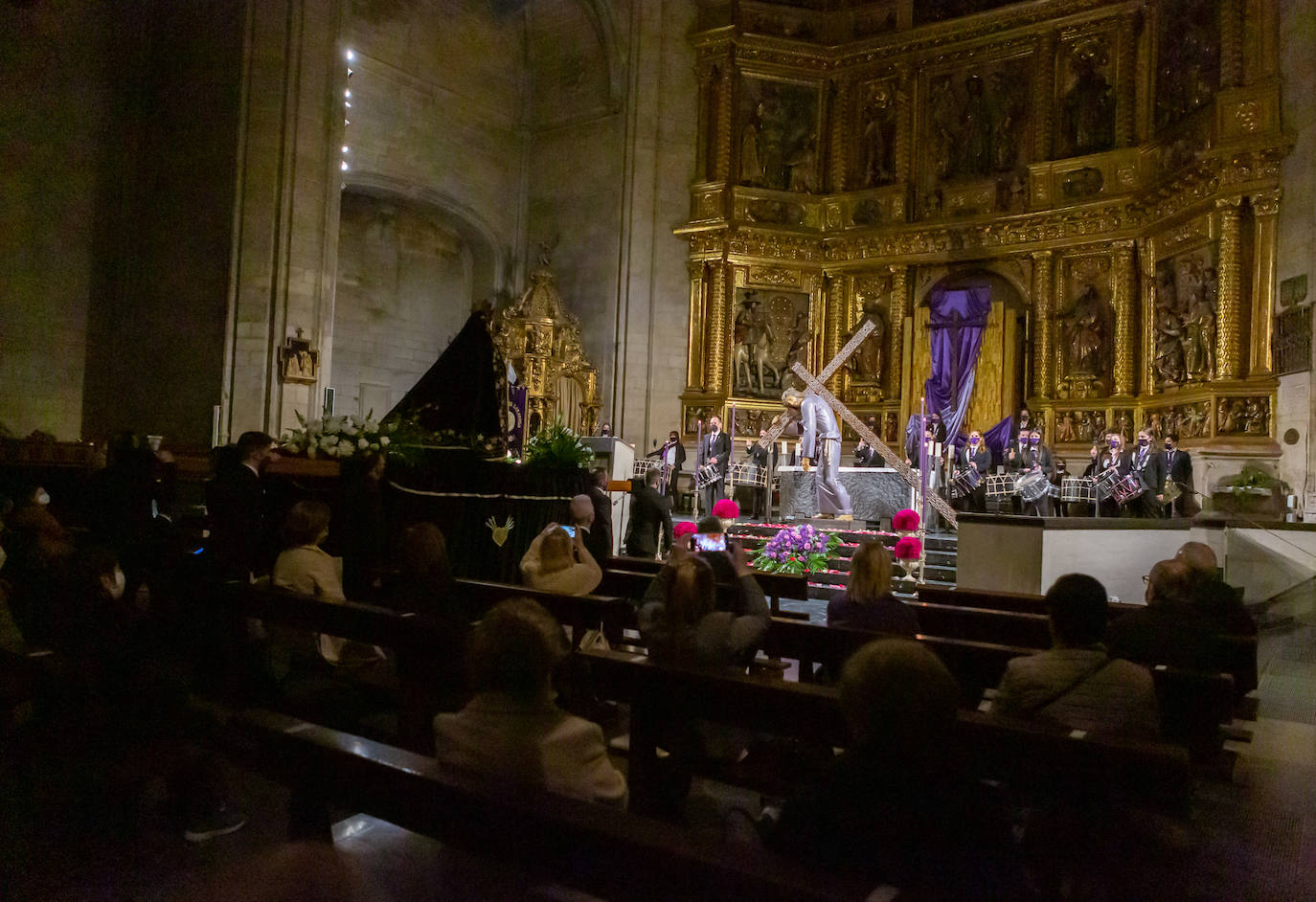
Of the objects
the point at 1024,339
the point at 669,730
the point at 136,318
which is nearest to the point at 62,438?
the point at 136,318

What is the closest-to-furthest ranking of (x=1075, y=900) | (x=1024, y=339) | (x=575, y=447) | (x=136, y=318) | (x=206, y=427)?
(x=1075, y=900)
(x=575, y=447)
(x=206, y=427)
(x=136, y=318)
(x=1024, y=339)

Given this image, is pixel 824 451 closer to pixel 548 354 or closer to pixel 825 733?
pixel 548 354

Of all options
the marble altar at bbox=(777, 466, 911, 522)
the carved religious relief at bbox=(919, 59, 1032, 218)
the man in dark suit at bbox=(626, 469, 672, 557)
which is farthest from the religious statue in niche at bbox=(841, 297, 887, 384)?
the man in dark suit at bbox=(626, 469, 672, 557)

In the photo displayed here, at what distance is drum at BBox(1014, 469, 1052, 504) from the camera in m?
12.8

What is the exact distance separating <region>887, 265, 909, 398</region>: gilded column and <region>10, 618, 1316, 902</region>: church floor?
1391 centimetres

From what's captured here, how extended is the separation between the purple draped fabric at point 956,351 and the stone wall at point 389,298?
10010 mm

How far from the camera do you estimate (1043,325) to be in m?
16.4

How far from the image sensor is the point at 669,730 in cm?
304

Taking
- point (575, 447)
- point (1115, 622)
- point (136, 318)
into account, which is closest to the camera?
point (1115, 622)

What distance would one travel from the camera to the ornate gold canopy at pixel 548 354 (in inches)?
687

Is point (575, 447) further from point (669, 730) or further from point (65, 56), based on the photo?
point (65, 56)

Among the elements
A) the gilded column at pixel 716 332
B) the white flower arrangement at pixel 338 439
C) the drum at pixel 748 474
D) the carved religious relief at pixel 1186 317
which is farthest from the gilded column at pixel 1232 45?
the white flower arrangement at pixel 338 439

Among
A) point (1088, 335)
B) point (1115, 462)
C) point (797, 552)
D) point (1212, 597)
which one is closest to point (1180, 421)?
point (1115, 462)

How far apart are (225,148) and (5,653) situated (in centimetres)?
1122
